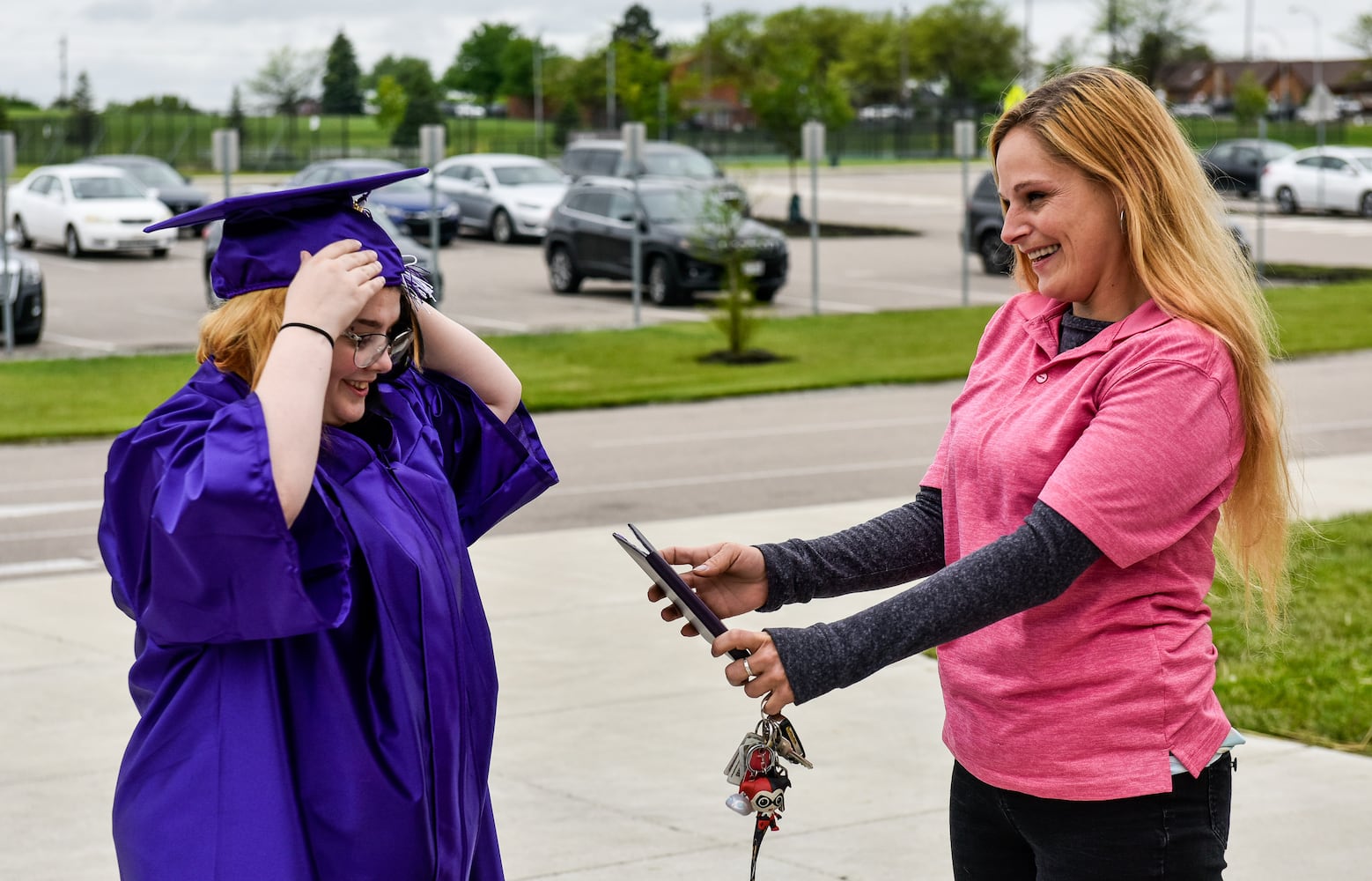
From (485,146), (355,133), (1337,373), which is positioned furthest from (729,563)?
(355,133)

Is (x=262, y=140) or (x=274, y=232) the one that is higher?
(x=262, y=140)

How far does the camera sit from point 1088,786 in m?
2.37

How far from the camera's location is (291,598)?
7.01 ft

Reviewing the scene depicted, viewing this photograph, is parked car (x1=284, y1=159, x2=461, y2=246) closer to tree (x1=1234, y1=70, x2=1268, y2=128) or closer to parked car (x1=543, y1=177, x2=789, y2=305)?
parked car (x1=543, y1=177, x2=789, y2=305)

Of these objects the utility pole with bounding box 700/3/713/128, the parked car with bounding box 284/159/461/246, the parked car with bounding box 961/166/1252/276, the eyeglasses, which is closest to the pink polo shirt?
the eyeglasses

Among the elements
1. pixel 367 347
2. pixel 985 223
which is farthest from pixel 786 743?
pixel 985 223

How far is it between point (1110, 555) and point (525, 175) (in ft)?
108

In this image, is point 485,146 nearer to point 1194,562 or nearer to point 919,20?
point 919,20

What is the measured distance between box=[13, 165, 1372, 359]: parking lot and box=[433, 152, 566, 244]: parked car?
1.40 ft

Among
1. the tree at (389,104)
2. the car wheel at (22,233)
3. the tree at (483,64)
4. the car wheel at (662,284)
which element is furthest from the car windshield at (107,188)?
the tree at (483,64)

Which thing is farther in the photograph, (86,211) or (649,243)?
(86,211)

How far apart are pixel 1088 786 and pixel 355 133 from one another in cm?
7042

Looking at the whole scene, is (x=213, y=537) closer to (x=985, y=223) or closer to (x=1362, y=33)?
(x=985, y=223)

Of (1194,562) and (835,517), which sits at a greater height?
(1194,562)
